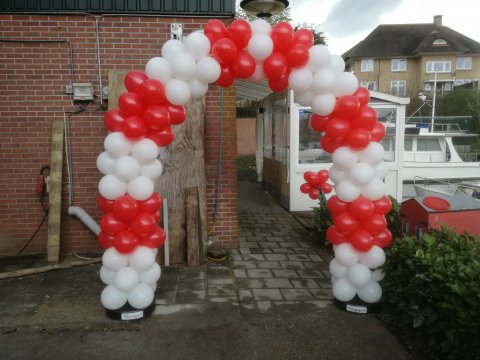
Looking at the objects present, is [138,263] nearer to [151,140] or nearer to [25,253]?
[151,140]

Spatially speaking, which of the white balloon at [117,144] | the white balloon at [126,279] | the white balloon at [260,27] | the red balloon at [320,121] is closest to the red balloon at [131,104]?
the white balloon at [117,144]

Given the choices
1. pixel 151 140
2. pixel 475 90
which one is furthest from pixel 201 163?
pixel 475 90

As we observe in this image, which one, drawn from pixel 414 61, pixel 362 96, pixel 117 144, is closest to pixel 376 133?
pixel 362 96

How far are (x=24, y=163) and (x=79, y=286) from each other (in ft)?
7.13

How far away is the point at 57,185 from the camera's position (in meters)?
5.72

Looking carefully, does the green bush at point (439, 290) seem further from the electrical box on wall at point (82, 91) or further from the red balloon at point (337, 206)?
the electrical box on wall at point (82, 91)

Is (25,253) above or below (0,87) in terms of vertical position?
below

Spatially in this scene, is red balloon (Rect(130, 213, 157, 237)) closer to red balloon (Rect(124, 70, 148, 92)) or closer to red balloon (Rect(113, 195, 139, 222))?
red balloon (Rect(113, 195, 139, 222))

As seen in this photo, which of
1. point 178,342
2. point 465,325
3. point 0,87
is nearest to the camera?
point 465,325

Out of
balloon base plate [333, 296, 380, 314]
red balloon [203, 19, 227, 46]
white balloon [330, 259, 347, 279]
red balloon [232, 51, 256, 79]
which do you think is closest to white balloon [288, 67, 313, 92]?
red balloon [232, 51, 256, 79]

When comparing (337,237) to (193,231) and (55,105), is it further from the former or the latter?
(55,105)

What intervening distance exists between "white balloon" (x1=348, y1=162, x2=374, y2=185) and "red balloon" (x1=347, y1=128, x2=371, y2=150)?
7.0 inches

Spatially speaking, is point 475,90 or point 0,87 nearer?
point 0,87

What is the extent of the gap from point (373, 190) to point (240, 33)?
196 cm
